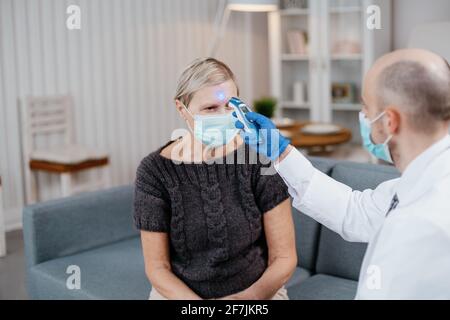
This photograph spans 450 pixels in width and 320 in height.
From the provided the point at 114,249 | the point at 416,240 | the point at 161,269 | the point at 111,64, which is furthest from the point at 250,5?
the point at 416,240

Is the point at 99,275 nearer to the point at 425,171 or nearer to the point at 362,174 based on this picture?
the point at 362,174

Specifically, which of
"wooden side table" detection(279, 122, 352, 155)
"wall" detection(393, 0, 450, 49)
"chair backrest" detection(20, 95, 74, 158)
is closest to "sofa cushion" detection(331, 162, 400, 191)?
"wooden side table" detection(279, 122, 352, 155)

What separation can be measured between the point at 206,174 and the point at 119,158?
3051 millimetres

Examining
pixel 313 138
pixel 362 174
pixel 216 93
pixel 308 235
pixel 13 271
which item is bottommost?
pixel 13 271

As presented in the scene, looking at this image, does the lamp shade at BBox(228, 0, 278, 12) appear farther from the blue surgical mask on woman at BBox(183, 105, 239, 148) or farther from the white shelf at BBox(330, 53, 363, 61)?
the blue surgical mask on woman at BBox(183, 105, 239, 148)

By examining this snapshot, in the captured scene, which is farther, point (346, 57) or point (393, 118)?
point (346, 57)

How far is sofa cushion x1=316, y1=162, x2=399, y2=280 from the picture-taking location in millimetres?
2018

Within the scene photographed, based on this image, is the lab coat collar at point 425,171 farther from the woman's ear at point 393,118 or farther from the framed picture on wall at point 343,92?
the framed picture on wall at point 343,92

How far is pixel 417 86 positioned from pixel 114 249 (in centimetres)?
164

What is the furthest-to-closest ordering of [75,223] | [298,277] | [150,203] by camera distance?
[75,223] < [298,277] < [150,203]

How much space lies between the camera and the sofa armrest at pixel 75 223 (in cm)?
226

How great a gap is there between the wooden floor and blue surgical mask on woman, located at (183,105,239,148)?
1.63 m

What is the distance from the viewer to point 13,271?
10.2ft
